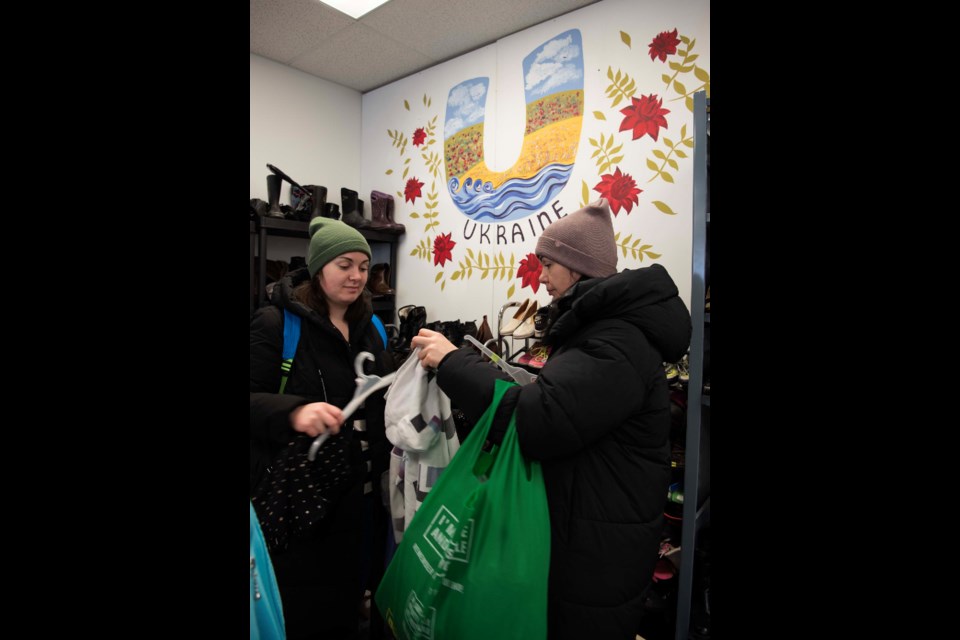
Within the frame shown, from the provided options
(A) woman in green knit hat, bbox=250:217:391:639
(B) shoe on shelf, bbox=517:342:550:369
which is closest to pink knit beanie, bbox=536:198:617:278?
(A) woman in green knit hat, bbox=250:217:391:639

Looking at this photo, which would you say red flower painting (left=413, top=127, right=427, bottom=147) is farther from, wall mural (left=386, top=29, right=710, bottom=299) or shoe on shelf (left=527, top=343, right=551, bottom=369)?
shoe on shelf (left=527, top=343, right=551, bottom=369)

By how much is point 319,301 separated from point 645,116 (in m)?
1.97

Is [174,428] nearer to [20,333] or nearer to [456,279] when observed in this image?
[20,333]

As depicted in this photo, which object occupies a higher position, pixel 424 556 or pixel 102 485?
pixel 102 485

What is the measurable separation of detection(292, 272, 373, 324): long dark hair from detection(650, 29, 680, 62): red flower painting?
78.7 inches

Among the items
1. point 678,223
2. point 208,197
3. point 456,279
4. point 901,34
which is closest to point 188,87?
point 208,197

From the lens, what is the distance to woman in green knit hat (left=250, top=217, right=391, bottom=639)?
4.07ft

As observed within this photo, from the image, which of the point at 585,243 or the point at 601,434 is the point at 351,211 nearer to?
the point at 585,243

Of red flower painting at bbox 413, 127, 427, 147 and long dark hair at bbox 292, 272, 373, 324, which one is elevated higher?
red flower painting at bbox 413, 127, 427, 147

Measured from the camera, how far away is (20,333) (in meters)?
0.19

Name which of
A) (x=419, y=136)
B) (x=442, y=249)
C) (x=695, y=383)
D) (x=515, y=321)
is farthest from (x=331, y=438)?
(x=419, y=136)

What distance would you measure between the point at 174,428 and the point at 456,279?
3119mm

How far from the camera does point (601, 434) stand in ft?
3.51

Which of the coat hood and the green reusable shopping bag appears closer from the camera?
the green reusable shopping bag
